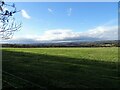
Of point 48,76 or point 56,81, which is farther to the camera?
point 48,76

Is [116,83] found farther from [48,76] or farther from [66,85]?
[48,76]

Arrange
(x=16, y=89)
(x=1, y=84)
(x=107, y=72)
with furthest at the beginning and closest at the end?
(x=107, y=72), (x=1, y=84), (x=16, y=89)

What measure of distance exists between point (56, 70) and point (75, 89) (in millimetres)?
5491

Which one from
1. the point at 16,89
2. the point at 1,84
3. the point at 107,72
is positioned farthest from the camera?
the point at 107,72

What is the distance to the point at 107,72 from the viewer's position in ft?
58.8

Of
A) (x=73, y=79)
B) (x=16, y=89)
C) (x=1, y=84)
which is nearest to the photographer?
(x=16, y=89)

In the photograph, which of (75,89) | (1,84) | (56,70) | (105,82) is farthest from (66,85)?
(56,70)

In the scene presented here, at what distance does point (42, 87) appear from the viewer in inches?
517

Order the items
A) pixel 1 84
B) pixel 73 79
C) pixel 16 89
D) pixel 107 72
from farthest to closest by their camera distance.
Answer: pixel 107 72, pixel 73 79, pixel 1 84, pixel 16 89

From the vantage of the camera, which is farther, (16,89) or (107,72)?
(107,72)

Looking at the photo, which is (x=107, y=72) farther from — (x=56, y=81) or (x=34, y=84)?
(x=34, y=84)

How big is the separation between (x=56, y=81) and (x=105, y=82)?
7.79ft

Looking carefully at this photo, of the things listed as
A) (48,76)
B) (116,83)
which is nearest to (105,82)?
(116,83)

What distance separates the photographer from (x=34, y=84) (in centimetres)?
1387
